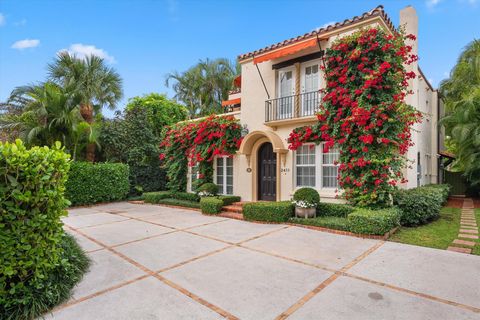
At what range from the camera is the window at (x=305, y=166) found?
10.6 meters

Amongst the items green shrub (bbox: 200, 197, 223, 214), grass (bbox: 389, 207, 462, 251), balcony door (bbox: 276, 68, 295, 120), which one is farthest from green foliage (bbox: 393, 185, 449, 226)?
green shrub (bbox: 200, 197, 223, 214)

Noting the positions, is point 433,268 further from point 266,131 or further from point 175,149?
point 175,149

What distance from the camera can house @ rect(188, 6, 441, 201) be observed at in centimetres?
1012

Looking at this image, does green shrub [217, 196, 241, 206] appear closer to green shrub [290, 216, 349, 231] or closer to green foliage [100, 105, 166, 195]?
green shrub [290, 216, 349, 231]

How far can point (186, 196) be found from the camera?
45.5ft

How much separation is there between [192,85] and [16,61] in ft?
54.4

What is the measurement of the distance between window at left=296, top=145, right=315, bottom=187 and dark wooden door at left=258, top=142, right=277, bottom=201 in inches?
46.1

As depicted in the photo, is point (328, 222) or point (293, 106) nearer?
point (328, 222)

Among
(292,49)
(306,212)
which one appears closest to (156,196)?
(306,212)

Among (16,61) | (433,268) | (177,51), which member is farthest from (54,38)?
(433,268)

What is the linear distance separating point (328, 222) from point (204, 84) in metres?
23.0

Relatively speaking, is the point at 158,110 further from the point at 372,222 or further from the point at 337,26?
the point at 372,222

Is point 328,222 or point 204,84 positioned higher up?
point 204,84

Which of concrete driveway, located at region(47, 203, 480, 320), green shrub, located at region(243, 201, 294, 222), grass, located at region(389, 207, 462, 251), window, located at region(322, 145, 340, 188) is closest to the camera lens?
concrete driveway, located at region(47, 203, 480, 320)
